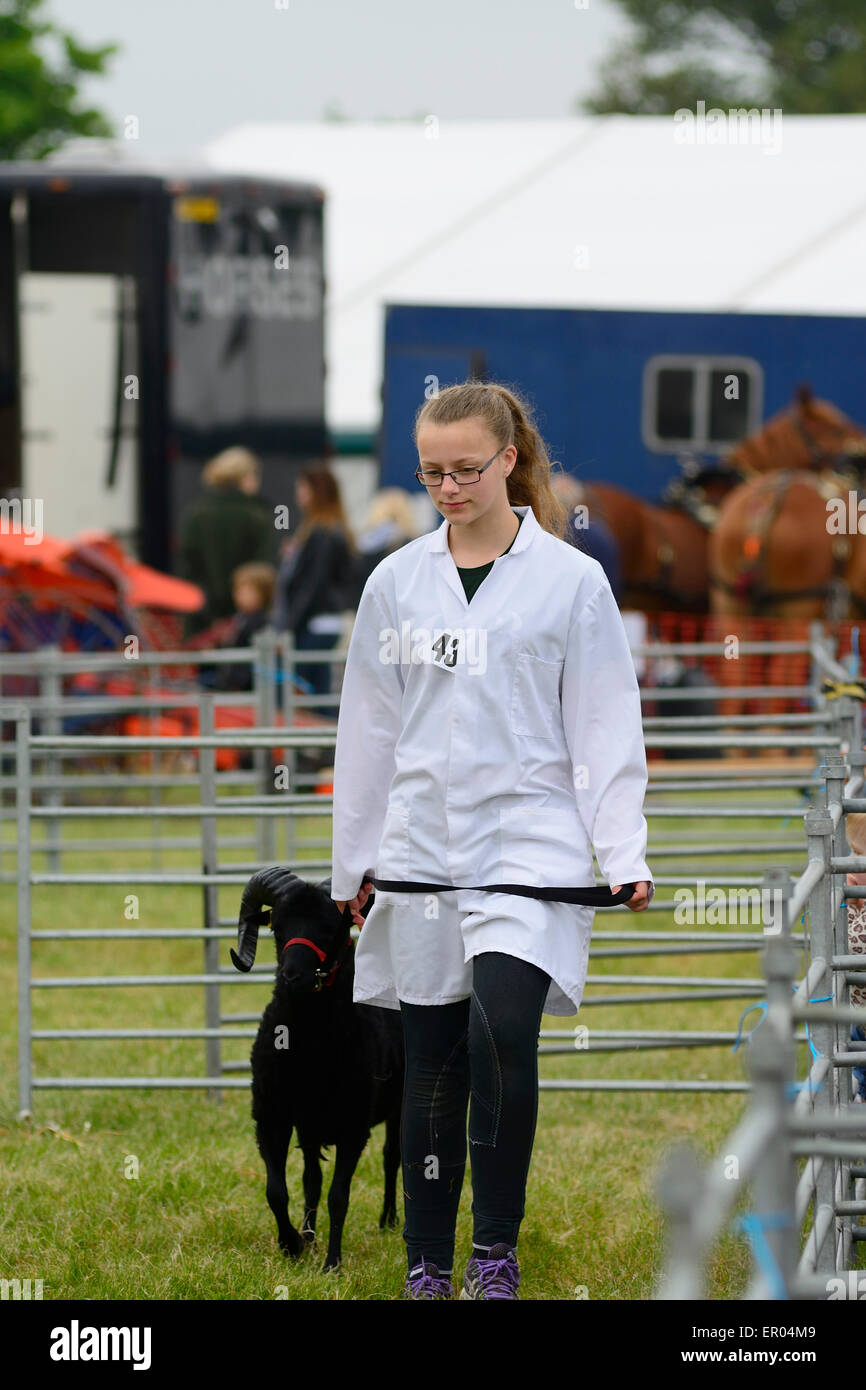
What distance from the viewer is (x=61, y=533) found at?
600 inches

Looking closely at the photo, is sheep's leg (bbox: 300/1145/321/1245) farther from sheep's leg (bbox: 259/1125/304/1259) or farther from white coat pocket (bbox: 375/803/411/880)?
white coat pocket (bbox: 375/803/411/880)

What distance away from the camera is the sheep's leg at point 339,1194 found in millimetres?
4570

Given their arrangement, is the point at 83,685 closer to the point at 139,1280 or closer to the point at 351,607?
the point at 351,607

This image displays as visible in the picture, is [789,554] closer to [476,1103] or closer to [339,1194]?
[339,1194]

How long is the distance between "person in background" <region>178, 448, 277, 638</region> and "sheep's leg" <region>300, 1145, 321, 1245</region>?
9.23m

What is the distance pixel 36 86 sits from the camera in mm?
35781

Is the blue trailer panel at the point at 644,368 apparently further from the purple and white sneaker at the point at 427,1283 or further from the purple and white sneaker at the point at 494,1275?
the purple and white sneaker at the point at 494,1275

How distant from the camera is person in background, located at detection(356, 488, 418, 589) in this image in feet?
38.0

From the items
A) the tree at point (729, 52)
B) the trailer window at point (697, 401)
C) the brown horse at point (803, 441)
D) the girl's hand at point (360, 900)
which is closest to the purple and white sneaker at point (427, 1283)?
the girl's hand at point (360, 900)

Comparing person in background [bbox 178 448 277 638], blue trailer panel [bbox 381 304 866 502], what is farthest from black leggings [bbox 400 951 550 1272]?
blue trailer panel [bbox 381 304 866 502]

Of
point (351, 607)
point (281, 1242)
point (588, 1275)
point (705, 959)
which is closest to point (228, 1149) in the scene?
point (281, 1242)

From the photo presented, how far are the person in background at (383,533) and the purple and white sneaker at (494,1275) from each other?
774 centimetres

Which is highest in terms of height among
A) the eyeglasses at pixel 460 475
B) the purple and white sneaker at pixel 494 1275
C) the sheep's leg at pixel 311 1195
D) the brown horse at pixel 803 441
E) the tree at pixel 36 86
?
the tree at pixel 36 86

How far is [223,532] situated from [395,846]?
33.5ft
